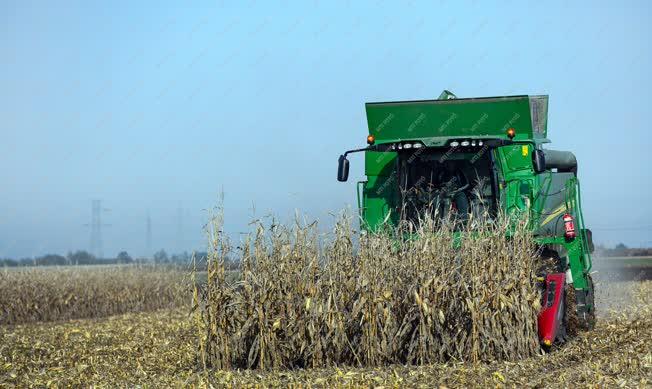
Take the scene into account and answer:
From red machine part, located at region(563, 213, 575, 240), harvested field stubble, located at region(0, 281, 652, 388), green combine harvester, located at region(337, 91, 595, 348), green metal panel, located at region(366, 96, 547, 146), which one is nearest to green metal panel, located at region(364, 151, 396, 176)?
green combine harvester, located at region(337, 91, 595, 348)

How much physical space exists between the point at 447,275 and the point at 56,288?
51.2 feet

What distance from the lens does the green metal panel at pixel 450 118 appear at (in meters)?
11.9

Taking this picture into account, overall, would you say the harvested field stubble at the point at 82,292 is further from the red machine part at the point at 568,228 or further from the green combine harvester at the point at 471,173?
the red machine part at the point at 568,228

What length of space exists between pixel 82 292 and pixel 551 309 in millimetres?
16171

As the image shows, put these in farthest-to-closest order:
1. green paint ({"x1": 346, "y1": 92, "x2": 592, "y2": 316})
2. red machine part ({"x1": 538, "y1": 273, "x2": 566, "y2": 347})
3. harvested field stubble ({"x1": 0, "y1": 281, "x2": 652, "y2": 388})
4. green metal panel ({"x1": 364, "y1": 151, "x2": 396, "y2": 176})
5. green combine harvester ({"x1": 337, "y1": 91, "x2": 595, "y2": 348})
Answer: green metal panel ({"x1": 364, "y1": 151, "x2": 396, "y2": 176}) → green paint ({"x1": 346, "y1": 92, "x2": 592, "y2": 316}) → green combine harvester ({"x1": 337, "y1": 91, "x2": 595, "y2": 348}) → red machine part ({"x1": 538, "y1": 273, "x2": 566, "y2": 347}) → harvested field stubble ({"x1": 0, "y1": 281, "x2": 652, "y2": 388})

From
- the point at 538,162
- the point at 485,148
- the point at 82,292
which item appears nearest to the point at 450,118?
the point at 485,148

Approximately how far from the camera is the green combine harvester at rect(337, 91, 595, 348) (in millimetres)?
11531

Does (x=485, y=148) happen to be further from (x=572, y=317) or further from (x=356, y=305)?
(x=356, y=305)

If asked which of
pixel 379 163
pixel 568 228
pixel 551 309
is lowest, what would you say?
pixel 551 309

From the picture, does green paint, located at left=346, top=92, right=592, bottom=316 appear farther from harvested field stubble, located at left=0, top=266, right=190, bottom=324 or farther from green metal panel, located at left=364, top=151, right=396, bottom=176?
harvested field stubble, located at left=0, top=266, right=190, bottom=324

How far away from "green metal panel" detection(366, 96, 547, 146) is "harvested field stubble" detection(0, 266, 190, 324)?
945cm

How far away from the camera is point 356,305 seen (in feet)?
32.1

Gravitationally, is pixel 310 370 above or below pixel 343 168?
below

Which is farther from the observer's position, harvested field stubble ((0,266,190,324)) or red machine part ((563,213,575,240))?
harvested field stubble ((0,266,190,324))
